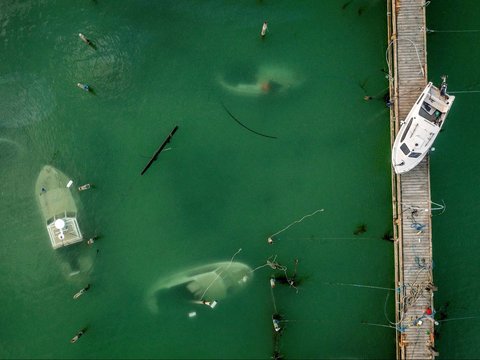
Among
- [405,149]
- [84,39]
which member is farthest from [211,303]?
[84,39]

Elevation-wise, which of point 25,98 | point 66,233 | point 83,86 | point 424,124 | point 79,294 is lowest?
point 79,294

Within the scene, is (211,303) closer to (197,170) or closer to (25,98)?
(197,170)

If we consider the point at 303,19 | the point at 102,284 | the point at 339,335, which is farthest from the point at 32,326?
the point at 303,19

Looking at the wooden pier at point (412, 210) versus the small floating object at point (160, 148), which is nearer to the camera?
the wooden pier at point (412, 210)

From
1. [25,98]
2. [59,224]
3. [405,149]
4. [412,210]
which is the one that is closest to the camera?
[405,149]

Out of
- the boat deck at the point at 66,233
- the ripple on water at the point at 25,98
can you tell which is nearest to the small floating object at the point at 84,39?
the ripple on water at the point at 25,98

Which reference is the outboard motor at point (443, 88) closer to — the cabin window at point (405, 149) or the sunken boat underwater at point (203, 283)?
the cabin window at point (405, 149)

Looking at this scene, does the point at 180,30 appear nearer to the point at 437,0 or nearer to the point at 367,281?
the point at 437,0

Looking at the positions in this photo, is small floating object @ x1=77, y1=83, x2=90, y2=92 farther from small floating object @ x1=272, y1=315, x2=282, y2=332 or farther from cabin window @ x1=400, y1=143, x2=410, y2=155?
cabin window @ x1=400, y1=143, x2=410, y2=155
